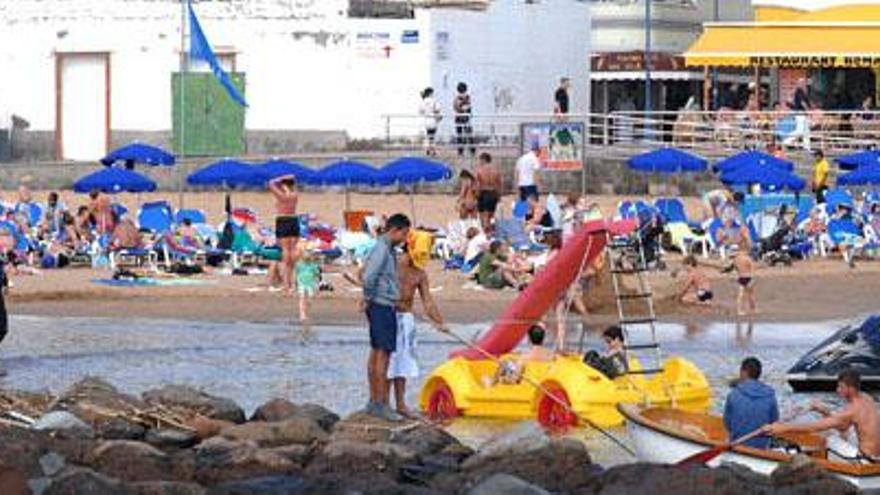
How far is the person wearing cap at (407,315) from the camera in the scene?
67.2 ft

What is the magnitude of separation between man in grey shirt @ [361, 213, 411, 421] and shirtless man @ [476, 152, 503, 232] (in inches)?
686

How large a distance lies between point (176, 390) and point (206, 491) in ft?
15.4

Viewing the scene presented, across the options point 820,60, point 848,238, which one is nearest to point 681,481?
point 848,238

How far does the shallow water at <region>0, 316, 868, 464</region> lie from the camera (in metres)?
23.1

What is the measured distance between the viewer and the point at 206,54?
4409 cm

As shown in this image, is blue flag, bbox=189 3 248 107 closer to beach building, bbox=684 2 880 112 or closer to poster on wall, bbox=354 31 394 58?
poster on wall, bbox=354 31 394 58

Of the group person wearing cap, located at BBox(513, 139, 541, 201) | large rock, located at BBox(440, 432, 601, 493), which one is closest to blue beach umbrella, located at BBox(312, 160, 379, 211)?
person wearing cap, located at BBox(513, 139, 541, 201)

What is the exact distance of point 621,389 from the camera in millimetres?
20469

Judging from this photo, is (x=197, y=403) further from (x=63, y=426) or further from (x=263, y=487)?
(x=263, y=487)

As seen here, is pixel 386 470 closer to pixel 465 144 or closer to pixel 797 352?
pixel 797 352

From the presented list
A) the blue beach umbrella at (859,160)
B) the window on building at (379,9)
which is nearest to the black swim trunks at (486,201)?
the blue beach umbrella at (859,160)

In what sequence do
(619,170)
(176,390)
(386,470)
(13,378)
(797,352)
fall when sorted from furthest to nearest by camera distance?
1. (619,170)
2. (797,352)
3. (13,378)
4. (176,390)
5. (386,470)

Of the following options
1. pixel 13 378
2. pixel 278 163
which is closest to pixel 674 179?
pixel 278 163

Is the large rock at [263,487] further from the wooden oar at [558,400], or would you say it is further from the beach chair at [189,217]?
the beach chair at [189,217]
